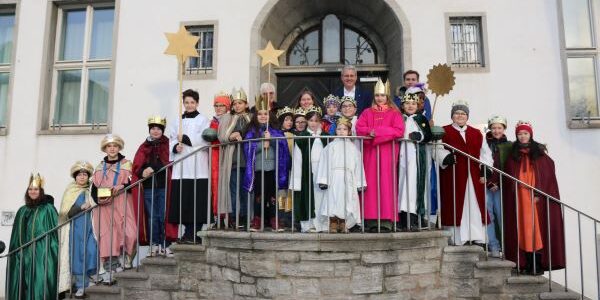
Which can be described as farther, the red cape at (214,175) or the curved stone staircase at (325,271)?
the red cape at (214,175)

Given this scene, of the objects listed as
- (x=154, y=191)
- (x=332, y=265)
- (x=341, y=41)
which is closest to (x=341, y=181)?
(x=332, y=265)

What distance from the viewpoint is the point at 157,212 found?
5.48 metres

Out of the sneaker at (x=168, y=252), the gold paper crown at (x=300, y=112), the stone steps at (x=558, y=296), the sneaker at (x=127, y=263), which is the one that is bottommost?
the stone steps at (x=558, y=296)

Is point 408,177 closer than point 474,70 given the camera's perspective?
Yes

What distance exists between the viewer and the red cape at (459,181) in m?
5.08

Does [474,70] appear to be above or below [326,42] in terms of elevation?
below

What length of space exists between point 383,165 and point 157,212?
2.44 meters

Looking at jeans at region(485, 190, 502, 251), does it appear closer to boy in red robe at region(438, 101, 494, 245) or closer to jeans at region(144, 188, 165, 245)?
boy in red robe at region(438, 101, 494, 245)

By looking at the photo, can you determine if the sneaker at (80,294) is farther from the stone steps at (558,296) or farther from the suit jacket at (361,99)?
the stone steps at (558,296)

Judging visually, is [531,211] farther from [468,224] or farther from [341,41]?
[341,41]

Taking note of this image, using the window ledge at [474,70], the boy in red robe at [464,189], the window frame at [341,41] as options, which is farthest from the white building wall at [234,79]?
the boy in red robe at [464,189]

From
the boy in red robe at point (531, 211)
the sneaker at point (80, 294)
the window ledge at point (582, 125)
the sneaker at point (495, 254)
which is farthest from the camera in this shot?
the window ledge at point (582, 125)

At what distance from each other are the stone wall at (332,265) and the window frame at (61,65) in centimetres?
404

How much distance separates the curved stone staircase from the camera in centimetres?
452
